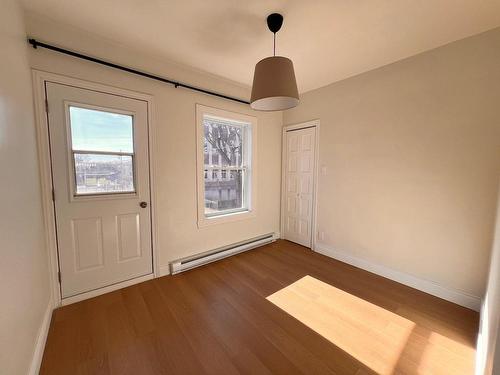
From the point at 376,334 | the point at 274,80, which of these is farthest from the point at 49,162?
the point at 376,334

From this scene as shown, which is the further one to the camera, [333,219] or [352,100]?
[333,219]

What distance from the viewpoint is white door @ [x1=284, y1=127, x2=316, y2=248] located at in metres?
3.45

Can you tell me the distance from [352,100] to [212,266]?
305cm

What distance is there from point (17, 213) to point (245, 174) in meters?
2.65

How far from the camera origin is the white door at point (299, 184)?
345 cm

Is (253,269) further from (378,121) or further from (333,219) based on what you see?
(378,121)

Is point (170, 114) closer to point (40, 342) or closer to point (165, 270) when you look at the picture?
point (165, 270)

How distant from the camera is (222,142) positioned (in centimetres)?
322

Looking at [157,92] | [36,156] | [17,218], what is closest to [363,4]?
[157,92]

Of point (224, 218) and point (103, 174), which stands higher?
point (103, 174)

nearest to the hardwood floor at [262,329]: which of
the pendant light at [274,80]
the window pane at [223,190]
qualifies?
the window pane at [223,190]

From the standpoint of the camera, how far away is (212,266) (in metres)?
2.87

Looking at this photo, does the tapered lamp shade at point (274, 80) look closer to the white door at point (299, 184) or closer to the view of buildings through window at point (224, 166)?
the view of buildings through window at point (224, 166)

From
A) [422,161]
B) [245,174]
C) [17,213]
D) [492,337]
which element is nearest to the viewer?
[492,337]
